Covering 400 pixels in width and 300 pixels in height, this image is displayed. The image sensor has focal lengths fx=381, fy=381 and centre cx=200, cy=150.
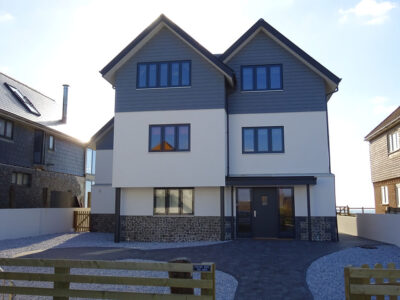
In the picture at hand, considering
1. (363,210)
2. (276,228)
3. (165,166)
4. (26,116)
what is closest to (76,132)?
(26,116)

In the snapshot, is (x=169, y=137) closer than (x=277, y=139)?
Yes

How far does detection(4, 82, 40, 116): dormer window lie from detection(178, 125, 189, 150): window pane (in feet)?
35.9

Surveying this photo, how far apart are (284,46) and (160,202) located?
9263mm

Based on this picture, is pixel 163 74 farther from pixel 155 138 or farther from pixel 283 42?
pixel 283 42

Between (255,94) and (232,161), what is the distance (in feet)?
10.9


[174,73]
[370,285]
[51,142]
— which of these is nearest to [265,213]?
[174,73]

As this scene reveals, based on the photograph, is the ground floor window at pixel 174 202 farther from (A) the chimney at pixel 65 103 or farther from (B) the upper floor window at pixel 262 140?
(A) the chimney at pixel 65 103

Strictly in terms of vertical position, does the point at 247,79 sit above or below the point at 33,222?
above

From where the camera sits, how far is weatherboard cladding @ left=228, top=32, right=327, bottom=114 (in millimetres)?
17562

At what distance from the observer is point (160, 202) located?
1755 cm

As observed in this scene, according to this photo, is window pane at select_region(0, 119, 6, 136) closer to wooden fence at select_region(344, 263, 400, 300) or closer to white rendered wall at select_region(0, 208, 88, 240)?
white rendered wall at select_region(0, 208, 88, 240)

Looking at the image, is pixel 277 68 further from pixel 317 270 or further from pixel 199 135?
pixel 317 270

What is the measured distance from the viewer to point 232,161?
17.7 m

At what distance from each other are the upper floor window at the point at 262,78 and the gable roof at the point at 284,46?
0.96 meters
